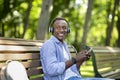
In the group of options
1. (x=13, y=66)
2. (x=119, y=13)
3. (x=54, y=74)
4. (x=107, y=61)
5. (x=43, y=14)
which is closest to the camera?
(x=13, y=66)

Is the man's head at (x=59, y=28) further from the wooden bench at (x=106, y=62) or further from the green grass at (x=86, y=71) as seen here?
the green grass at (x=86, y=71)

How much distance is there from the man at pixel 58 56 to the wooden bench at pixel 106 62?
227 cm

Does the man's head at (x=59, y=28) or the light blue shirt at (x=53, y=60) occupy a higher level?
the man's head at (x=59, y=28)

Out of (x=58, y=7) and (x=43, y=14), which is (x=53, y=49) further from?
(x=58, y=7)

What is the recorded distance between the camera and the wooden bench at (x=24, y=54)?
170 inches

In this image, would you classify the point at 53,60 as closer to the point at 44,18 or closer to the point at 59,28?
the point at 59,28

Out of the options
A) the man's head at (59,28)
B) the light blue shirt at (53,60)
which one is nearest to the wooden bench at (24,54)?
the light blue shirt at (53,60)

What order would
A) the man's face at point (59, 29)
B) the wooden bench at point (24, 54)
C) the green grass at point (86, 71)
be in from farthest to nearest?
the green grass at point (86, 71), the man's face at point (59, 29), the wooden bench at point (24, 54)

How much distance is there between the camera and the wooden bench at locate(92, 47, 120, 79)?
7.85 meters

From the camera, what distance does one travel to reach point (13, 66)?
3.86 meters

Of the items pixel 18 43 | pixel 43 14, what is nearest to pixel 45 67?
pixel 18 43

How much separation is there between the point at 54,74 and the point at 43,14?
570 centimetres

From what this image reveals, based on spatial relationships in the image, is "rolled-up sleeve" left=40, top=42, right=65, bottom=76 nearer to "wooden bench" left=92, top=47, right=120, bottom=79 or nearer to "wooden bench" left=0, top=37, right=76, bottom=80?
"wooden bench" left=0, top=37, right=76, bottom=80

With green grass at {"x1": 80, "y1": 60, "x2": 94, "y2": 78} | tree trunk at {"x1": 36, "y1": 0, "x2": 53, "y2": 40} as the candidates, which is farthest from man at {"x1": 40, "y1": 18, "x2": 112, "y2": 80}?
green grass at {"x1": 80, "y1": 60, "x2": 94, "y2": 78}
